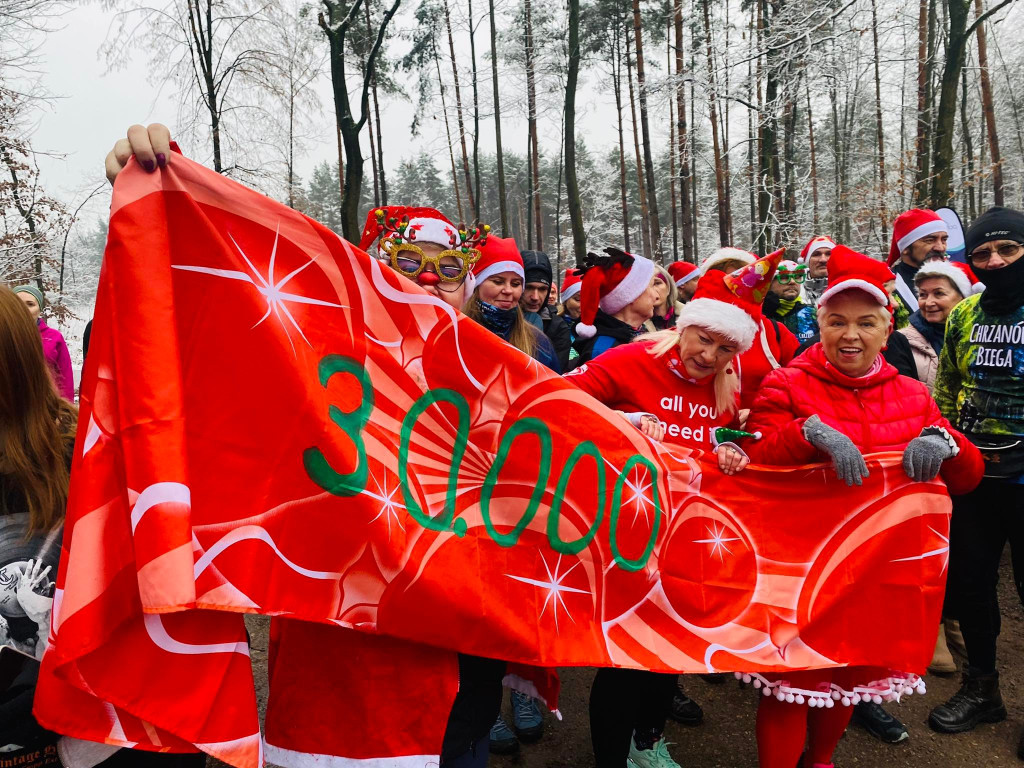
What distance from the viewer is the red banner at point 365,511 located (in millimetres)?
1642

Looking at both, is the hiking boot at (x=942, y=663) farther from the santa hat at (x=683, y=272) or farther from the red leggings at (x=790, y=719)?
the santa hat at (x=683, y=272)

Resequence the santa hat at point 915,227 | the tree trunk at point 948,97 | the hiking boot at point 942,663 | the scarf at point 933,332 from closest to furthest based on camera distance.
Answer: the hiking boot at point 942,663 → the scarf at point 933,332 → the santa hat at point 915,227 → the tree trunk at point 948,97

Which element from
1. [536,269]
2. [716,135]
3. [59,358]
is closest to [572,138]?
[716,135]

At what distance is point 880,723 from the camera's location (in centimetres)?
329

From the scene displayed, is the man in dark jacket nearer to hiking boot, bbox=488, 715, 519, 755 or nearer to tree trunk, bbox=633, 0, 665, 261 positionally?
hiking boot, bbox=488, 715, 519, 755

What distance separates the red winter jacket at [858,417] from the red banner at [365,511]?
124 mm

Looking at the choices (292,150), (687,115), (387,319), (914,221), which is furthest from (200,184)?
(687,115)

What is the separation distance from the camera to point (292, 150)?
20.0 metres

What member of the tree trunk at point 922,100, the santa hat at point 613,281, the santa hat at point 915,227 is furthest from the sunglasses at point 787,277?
the tree trunk at point 922,100

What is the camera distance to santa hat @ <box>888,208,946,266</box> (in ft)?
16.4

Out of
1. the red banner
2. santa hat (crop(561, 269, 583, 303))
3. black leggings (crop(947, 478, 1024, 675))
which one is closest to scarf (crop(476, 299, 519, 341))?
the red banner

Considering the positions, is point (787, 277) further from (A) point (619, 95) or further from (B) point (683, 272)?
(A) point (619, 95)

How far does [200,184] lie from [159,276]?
300mm

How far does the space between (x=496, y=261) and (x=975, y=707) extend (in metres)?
3.43
